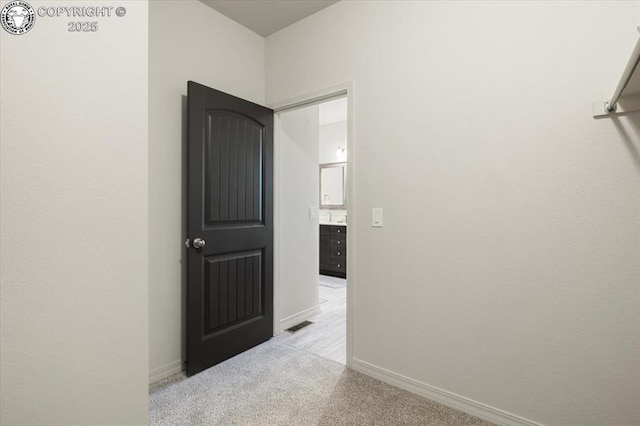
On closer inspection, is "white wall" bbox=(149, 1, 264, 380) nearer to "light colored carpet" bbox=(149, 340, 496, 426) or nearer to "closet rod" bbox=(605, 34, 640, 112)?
"light colored carpet" bbox=(149, 340, 496, 426)

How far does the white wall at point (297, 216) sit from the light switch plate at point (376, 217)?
1.01 m

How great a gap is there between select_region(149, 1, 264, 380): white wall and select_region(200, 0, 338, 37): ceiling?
128 mm

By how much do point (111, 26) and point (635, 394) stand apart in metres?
2.60

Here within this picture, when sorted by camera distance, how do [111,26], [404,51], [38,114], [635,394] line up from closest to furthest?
[38,114]
[111,26]
[635,394]
[404,51]

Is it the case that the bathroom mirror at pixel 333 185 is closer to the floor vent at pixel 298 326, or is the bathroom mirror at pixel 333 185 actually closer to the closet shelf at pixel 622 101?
the floor vent at pixel 298 326

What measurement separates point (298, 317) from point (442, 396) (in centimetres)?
160

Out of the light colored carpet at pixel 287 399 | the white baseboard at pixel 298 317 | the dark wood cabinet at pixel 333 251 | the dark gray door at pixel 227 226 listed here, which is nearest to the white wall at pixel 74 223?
the light colored carpet at pixel 287 399

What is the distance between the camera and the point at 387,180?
81.6 inches

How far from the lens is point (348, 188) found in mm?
2236

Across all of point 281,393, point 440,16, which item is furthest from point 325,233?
point 440,16

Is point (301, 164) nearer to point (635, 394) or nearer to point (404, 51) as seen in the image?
point (404, 51)

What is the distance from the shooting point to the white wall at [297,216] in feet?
9.62

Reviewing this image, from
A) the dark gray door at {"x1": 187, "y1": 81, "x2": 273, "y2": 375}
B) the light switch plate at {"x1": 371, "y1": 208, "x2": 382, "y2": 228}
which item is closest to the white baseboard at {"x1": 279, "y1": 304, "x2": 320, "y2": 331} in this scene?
the dark gray door at {"x1": 187, "y1": 81, "x2": 273, "y2": 375}

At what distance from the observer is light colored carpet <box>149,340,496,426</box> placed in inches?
66.9
